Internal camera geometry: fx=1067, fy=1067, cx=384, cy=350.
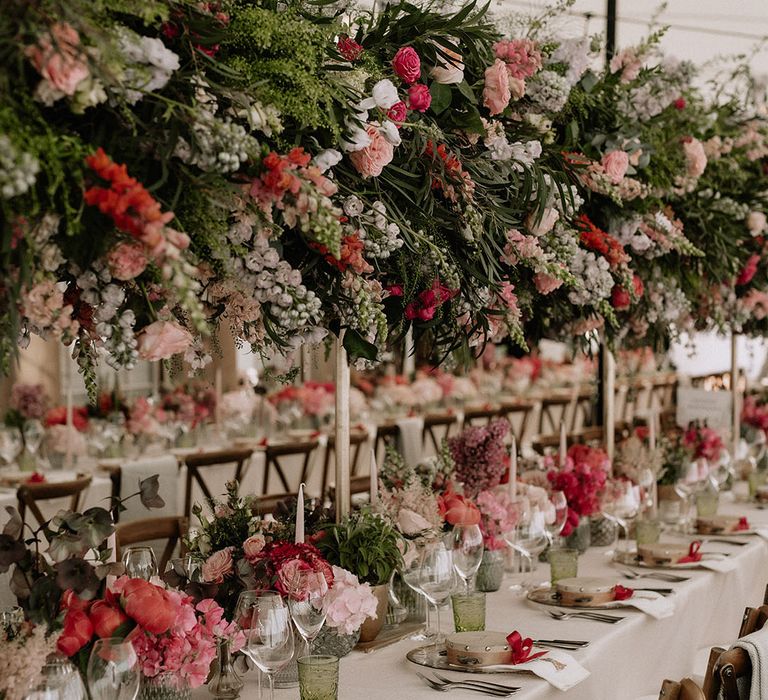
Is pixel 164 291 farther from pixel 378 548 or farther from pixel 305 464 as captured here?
pixel 305 464

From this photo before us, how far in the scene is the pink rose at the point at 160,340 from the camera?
189cm

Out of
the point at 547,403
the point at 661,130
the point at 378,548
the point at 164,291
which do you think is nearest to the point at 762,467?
the point at 661,130

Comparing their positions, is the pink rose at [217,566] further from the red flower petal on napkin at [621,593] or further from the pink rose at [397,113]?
the red flower petal on napkin at [621,593]

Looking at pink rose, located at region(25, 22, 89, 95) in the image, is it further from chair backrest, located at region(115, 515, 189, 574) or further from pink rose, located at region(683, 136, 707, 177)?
pink rose, located at region(683, 136, 707, 177)

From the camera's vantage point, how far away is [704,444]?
4434 mm

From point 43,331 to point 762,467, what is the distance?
3.81m

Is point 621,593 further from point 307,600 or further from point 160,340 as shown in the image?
point 160,340

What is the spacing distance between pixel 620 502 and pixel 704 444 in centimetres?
106

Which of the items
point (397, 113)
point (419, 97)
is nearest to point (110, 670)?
point (397, 113)

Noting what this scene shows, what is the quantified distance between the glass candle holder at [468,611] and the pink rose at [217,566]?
581 mm

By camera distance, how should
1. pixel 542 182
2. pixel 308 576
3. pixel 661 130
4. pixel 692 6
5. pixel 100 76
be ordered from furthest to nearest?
pixel 692 6
pixel 661 130
pixel 542 182
pixel 308 576
pixel 100 76

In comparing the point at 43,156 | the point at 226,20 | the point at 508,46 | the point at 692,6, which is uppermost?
the point at 692,6

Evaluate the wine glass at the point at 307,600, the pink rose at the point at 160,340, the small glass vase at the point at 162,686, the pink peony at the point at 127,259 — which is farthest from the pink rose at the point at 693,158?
the small glass vase at the point at 162,686

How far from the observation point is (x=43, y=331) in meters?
1.93
